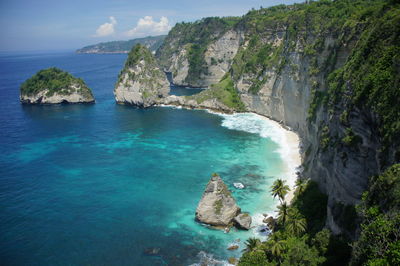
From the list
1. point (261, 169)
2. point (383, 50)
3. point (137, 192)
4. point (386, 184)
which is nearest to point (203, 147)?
point (261, 169)

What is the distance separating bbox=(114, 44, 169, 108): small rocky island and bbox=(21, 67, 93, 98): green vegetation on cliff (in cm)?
1946

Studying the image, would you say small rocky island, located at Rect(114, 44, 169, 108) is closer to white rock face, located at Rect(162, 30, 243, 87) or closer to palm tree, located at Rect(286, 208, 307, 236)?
white rock face, located at Rect(162, 30, 243, 87)

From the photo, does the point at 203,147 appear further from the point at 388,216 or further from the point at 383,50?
the point at 388,216

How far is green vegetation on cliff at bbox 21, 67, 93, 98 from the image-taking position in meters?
144

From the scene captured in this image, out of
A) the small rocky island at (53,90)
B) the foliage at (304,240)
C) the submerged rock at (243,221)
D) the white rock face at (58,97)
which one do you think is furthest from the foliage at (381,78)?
the small rocky island at (53,90)

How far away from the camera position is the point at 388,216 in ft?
73.5

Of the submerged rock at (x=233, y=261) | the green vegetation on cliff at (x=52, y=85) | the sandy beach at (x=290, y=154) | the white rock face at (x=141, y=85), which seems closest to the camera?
the submerged rock at (x=233, y=261)

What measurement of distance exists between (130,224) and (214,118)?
225ft

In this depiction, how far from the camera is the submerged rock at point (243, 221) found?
49844 mm

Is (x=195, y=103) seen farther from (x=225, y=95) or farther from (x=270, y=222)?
(x=270, y=222)

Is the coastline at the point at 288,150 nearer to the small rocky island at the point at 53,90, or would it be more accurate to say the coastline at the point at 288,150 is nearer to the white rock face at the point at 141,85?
the white rock face at the point at 141,85

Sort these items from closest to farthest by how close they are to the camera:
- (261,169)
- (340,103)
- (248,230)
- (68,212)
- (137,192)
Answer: (340,103) → (248,230) → (68,212) → (137,192) → (261,169)

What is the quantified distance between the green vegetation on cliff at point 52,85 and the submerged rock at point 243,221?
113511mm

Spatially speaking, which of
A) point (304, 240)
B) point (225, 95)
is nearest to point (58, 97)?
point (225, 95)
